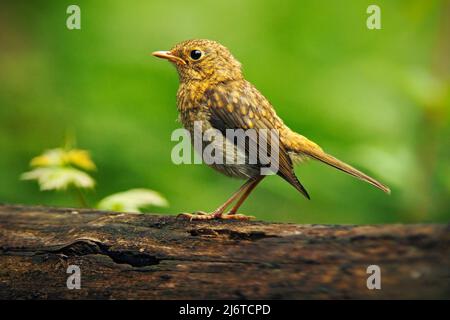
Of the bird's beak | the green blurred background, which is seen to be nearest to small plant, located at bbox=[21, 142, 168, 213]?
the bird's beak

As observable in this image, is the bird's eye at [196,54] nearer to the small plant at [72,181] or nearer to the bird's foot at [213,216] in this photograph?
the small plant at [72,181]

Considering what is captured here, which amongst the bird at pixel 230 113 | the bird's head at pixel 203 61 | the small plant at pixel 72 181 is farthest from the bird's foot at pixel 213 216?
the bird's head at pixel 203 61

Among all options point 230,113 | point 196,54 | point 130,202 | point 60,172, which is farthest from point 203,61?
point 60,172

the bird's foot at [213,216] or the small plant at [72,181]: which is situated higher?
the small plant at [72,181]

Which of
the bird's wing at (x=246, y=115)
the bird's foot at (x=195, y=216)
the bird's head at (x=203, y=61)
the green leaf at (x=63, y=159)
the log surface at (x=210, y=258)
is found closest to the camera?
the log surface at (x=210, y=258)

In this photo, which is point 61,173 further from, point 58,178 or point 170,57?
point 170,57

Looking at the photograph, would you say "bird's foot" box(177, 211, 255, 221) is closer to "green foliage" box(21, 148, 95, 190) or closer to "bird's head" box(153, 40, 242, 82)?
"green foliage" box(21, 148, 95, 190)

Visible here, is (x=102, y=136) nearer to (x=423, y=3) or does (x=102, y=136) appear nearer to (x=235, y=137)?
(x=235, y=137)

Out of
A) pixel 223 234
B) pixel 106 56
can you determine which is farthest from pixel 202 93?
pixel 106 56
